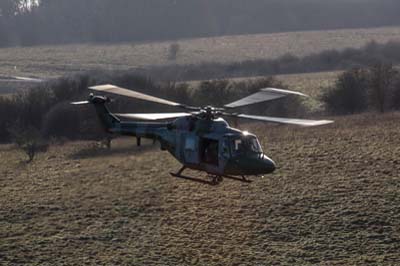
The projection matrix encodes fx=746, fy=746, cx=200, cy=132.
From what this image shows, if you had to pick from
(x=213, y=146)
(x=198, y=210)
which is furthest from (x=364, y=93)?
(x=213, y=146)

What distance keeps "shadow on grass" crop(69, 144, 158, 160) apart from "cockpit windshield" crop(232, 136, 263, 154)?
8.82 metres

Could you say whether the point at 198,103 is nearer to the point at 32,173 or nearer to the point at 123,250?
the point at 32,173

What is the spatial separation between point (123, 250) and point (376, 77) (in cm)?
2824

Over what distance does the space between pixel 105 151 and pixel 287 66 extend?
48502mm

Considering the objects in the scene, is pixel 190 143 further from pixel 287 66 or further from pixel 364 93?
pixel 287 66

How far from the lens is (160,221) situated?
78.4 ft

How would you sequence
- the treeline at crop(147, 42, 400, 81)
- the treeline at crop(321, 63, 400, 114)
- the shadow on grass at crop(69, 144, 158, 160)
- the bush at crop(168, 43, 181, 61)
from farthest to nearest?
the bush at crop(168, 43, 181, 61) < the treeline at crop(147, 42, 400, 81) < the treeline at crop(321, 63, 400, 114) < the shadow on grass at crop(69, 144, 158, 160)

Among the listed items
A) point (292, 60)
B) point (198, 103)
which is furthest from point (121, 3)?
point (198, 103)

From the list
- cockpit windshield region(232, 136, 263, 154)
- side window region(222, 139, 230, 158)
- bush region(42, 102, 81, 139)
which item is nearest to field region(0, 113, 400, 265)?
side window region(222, 139, 230, 158)

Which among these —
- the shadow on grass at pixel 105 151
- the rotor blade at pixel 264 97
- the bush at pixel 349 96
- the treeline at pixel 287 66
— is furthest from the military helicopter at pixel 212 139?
the treeline at pixel 287 66

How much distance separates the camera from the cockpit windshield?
61.2ft

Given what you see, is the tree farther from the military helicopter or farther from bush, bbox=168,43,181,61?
bush, bbox=168,43,181,61

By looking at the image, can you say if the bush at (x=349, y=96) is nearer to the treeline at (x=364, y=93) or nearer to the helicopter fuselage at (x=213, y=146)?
the treeline at (x=364, y=93)

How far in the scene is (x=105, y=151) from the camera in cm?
3000
